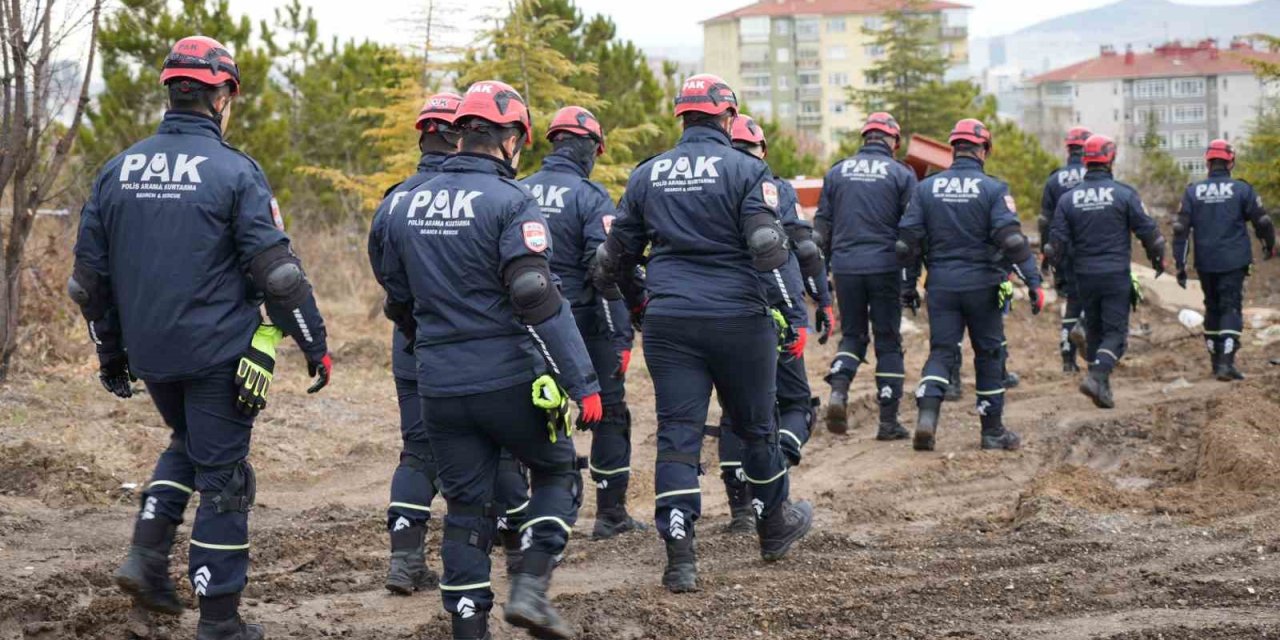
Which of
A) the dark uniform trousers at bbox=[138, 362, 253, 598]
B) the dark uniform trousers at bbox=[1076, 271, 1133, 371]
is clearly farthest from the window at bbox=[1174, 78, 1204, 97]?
the dark uniform trousers at bbox=[138, 362, 253, 598]

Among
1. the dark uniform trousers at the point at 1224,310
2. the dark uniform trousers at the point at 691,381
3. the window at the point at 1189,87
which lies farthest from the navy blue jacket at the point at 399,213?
the window at the point at 1189,87

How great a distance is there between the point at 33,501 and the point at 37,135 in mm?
4241

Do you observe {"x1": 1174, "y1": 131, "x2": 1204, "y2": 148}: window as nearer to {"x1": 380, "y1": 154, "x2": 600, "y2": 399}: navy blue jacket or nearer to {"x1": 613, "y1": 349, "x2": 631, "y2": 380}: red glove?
{"x1": 613, "y1": 349, "x2": 631, "y2": 380}: red glove

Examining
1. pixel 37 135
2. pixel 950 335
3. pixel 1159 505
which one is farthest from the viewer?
pixel 37 135

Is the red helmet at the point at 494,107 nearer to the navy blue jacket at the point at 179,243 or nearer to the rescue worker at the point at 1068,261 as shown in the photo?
the navy blue jacket at the point at 179,243

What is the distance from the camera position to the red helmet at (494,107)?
5.98 m

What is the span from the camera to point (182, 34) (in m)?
19.2

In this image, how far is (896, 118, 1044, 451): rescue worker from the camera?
10.9 m

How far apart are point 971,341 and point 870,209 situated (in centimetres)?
137

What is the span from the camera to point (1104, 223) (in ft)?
42.4

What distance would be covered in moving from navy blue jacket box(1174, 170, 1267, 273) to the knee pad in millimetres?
11310

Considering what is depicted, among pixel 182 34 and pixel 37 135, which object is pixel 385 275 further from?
pixel 182 34

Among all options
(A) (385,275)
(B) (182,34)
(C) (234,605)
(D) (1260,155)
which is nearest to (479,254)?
(A) (385,275)

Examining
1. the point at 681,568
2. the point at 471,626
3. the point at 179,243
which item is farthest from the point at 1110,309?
the point at 179,243
